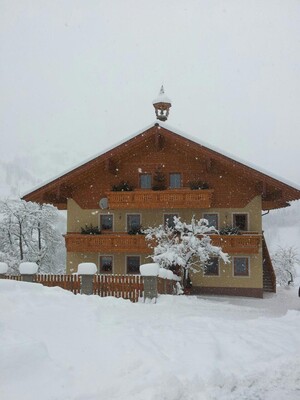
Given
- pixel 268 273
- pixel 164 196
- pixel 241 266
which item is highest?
pixel 164 196

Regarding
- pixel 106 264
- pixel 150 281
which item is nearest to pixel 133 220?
pixel 106 264

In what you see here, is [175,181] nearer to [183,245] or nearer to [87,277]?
[183,245]

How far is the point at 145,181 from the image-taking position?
2644cm

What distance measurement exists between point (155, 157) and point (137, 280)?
39.5ft

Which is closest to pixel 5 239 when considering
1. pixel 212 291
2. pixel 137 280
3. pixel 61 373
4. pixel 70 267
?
pixel 70 267

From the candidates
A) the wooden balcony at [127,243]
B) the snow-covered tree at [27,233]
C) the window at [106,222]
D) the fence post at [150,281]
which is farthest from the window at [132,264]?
the snow-covered tree at [27,233]

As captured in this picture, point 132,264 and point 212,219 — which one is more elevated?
point 212,219

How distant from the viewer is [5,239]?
4031 cm

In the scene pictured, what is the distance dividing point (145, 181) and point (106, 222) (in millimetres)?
3406

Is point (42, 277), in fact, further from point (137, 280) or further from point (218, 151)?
point (218, 151)

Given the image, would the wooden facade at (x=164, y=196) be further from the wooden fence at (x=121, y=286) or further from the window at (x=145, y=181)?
Answer: the wooden fence at (x=121, y=286)

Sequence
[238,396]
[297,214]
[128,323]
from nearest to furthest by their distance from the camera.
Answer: [238,396], [128,323], [297,214]

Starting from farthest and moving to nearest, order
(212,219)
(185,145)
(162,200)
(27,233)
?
(27,233) < (212,219) < (185,145) < (162,200)

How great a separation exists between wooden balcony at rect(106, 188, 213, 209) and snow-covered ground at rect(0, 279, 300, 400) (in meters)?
13.3
